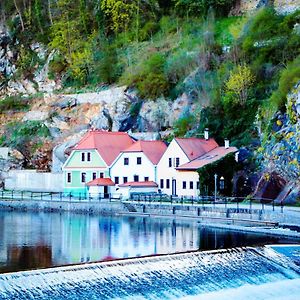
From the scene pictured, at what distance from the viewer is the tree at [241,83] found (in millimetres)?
56062

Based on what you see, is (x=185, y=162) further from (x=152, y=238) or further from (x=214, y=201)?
(x=152, y=238)

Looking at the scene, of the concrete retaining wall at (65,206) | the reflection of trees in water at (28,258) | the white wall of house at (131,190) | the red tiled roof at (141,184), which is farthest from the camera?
the red tiled roof at (141,184)

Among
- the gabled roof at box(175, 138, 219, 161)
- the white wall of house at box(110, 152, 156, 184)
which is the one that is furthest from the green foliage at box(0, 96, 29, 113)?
the gabled roof at box(175, 138, 219, 161)

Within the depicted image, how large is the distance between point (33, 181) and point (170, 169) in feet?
49.3

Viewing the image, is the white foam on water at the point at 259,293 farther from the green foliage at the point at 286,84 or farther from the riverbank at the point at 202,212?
the green foliage at the point at 286,84

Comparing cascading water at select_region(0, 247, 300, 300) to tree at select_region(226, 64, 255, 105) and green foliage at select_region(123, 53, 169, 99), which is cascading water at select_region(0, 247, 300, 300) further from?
green foliage at select_region(123, 53, 169, 99)

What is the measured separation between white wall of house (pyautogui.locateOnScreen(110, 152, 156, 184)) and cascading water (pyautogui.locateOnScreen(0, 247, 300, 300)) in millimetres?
26754

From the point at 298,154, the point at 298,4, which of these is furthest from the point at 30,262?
the point at 298,4

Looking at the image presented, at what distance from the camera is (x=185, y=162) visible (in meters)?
52.0

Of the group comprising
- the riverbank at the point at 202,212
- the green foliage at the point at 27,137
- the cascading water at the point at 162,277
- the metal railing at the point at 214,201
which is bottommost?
the cascading water at the point at 162,277

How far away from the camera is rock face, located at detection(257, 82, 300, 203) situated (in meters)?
42.5

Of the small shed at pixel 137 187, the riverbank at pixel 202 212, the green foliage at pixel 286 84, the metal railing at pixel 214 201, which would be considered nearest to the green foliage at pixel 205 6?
the small shed at pixel 137 187

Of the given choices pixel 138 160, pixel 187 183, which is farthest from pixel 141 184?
pixel 187 183

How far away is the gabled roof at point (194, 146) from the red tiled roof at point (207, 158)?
489 mm
